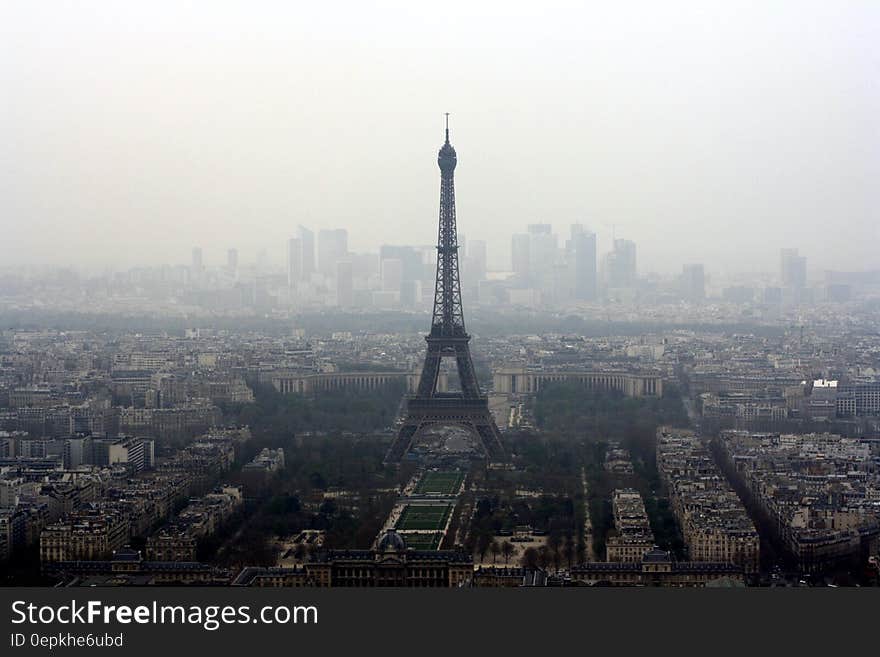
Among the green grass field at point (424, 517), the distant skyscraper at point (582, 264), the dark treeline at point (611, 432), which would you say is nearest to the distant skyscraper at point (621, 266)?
the distant skyscraper at point (582, 264)

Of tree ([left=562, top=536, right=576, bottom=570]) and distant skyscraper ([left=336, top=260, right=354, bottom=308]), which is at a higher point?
distant skyscraper ([left=336, top=260, right=354, bottom=308])

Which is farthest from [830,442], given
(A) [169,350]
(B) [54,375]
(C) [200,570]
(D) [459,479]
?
(A) [169,350]

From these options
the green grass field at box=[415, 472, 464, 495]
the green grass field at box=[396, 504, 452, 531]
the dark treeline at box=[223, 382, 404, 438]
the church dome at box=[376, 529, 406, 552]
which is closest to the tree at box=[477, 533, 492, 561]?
the green grass field at box=[396, 504, 452, 531]

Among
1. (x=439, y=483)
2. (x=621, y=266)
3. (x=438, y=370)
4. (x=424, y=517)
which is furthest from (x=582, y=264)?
(x=424, y=517)

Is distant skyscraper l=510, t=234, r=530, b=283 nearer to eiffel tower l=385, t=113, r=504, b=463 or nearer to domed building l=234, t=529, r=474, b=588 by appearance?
eiffel tower l=385, t=113, r=504, b=463

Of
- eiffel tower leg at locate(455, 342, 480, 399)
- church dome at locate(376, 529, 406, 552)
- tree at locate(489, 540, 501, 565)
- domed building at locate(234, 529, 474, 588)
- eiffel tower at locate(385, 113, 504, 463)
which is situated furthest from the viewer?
eiffel tower leg at locate(455, 342, 480, 399)
